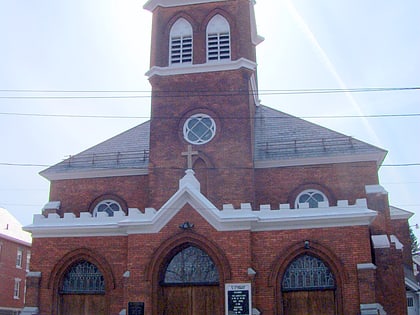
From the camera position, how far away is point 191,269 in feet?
63.1

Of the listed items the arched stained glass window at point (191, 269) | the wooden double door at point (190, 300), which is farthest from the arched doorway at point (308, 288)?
the arched stained glass window at point (191, 269)

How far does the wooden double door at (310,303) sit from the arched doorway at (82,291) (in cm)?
671

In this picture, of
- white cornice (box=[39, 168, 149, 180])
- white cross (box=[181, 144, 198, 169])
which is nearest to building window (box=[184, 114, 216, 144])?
white cross (box=[181, 144, 198, 169])

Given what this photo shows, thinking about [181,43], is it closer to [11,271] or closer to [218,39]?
[218,39]

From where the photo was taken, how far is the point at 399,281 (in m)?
20.7

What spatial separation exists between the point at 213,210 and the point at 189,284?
2.74m

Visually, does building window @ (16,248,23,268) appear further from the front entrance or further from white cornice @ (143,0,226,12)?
the front entrance

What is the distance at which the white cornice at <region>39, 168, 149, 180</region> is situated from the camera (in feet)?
81.9

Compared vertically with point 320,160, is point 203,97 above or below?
above

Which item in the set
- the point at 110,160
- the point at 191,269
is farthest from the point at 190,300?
the point at 110,160

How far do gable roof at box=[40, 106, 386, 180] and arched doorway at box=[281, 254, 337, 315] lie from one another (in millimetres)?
6121

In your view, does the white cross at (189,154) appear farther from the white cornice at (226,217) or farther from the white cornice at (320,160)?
the white cornice at (320,160)

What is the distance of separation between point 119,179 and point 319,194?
9097 mm

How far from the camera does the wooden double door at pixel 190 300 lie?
736 inches
